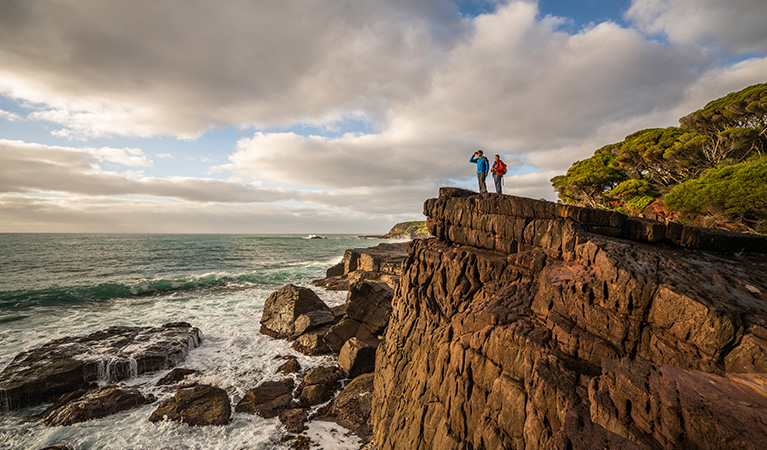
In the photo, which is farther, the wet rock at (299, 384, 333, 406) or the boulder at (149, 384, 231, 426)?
the wet rock at (299, 384, 333, 406)

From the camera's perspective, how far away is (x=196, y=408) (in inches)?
462

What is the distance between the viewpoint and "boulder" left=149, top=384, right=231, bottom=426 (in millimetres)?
11320

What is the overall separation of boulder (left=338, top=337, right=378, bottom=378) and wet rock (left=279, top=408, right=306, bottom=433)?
10.3ft

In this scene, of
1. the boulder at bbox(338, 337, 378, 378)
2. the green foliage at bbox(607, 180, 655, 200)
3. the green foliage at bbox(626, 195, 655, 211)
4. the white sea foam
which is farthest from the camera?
the green foliage at bbox(607, 180, 655, 200)

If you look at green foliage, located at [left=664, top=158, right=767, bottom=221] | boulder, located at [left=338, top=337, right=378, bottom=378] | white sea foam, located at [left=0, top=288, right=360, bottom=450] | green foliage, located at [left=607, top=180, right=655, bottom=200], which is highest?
green foliage, located at [left=607, top=180, right=655, bottom=200]

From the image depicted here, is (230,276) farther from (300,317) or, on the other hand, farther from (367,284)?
(367,284)

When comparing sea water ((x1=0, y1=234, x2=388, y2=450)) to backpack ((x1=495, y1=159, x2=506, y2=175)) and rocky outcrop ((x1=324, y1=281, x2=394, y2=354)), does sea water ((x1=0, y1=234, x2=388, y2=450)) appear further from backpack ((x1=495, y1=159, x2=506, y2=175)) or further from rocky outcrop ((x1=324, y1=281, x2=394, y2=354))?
backpack ((x1=495, y1=159, x2=506, y2=175))

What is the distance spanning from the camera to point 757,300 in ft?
18.8

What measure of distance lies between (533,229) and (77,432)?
1852cm

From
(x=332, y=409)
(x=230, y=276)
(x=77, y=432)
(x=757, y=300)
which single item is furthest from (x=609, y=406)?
(x=230, y=276)

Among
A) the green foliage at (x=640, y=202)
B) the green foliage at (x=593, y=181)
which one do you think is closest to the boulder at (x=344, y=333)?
the green foliage at (x=640, y=202)

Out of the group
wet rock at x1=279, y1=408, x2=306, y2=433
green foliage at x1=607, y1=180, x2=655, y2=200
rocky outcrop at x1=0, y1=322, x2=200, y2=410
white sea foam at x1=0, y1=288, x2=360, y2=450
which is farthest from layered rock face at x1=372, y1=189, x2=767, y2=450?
green foliage at x1=607, y1=180, x2=655, y2=200

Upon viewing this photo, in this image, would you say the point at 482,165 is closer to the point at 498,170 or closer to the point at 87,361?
the point at 498,170

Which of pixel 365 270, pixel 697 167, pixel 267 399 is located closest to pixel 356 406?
pixel 267 399
